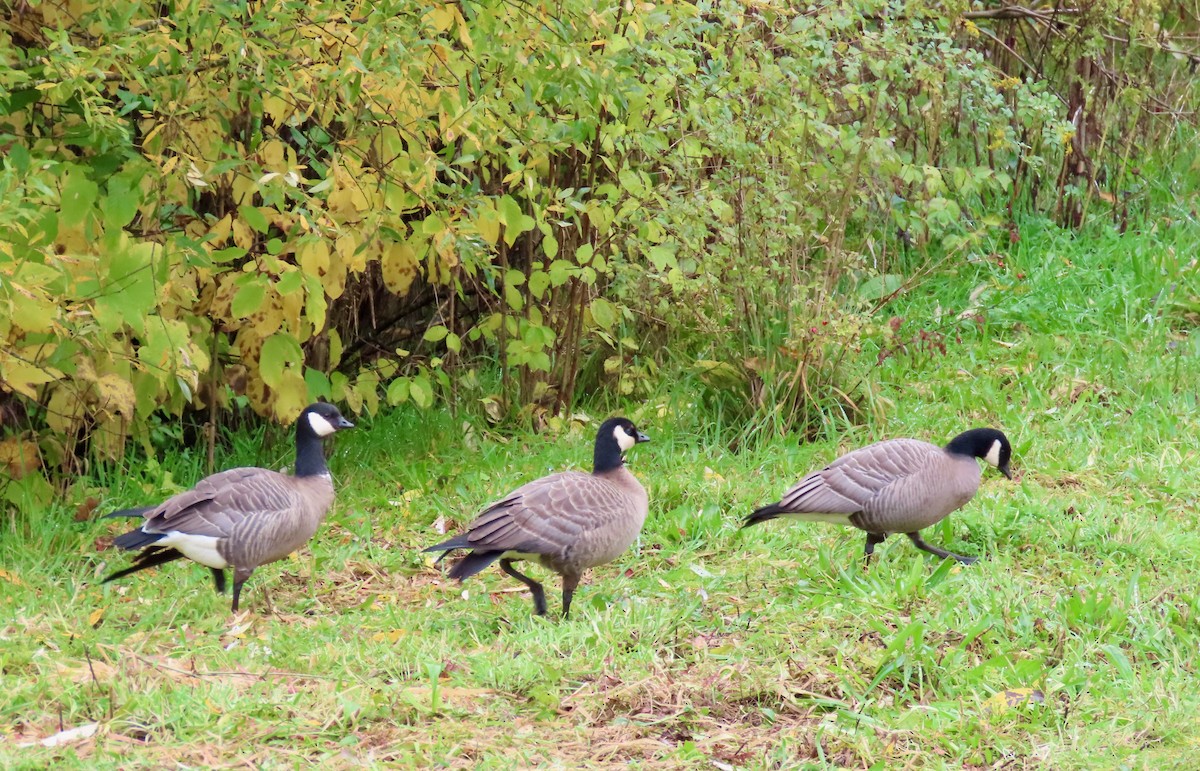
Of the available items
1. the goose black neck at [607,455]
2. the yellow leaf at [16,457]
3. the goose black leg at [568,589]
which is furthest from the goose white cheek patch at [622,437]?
the yellow leaf at [16,457]

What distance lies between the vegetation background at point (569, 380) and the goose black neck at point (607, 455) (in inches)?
22.3

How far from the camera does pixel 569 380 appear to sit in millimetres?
8594

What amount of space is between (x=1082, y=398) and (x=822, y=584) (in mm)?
3107

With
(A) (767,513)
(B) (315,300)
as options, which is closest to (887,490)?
(A) (767,513)

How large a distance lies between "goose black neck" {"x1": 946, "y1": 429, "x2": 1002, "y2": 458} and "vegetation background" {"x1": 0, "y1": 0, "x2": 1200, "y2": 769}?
333mm

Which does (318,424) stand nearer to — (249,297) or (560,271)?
(249,297)

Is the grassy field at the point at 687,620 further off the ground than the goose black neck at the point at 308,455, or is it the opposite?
the goose black neck at the point at 308,455

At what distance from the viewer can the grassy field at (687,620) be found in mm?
4438

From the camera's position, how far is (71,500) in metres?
6.95

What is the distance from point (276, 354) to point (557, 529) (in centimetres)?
208

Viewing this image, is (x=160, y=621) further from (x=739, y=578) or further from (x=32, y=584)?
(x=739, y=578)

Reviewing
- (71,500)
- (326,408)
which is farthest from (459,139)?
(71,500)

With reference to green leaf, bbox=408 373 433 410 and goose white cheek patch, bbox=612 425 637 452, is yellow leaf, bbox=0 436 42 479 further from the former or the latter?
goose white cheek patch, bbox=612 425 637 452

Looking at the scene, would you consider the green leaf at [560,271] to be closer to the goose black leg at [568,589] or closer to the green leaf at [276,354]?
the green leaf at [276,354]
